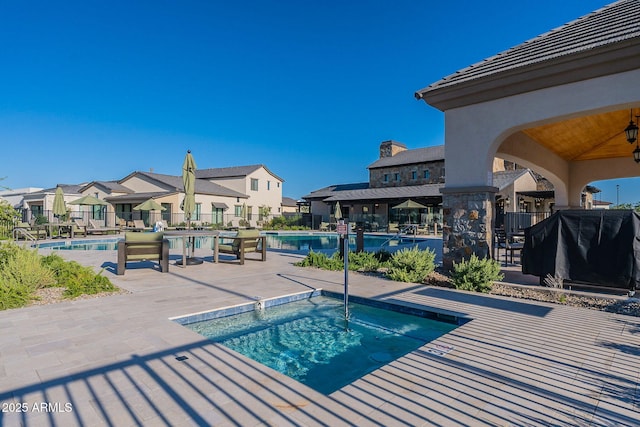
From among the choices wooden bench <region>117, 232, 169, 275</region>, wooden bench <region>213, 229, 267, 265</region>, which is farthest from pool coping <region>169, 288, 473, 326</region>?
wooden bench <region>213, 229, 267, 265</region>

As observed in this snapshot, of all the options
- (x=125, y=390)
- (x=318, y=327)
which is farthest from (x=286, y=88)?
(x=125, y=390)

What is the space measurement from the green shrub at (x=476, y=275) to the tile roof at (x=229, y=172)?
33051 millimetres

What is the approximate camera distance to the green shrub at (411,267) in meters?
7.57

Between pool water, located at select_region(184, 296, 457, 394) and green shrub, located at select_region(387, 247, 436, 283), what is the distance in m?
1.89

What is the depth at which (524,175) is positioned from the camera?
2423 centimetres

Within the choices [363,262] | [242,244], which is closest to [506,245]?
[363,262]

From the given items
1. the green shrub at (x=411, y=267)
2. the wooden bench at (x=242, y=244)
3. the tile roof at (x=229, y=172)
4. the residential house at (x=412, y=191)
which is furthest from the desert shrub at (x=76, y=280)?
the tile roof at (x=229, y=172)

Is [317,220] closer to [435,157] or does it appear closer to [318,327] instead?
[435,157]

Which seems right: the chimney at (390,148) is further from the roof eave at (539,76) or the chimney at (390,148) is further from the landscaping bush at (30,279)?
the landscaping bush at (30,279)

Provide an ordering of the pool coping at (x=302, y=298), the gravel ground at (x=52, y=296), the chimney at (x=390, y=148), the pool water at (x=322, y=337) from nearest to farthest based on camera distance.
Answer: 1. the pool water at (x=322, y=337)
2. the pool coping at (x=302, y=298)
3. the gravel ground at (x=52, y=296)
4. the chimney at (x=390, y=148)

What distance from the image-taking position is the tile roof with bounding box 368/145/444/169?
1187 inches

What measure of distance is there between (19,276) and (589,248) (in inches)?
387

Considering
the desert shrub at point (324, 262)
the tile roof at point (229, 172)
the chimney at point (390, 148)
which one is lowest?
the desert shrub at point (324, 262)

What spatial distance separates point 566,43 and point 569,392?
6.54 meters
